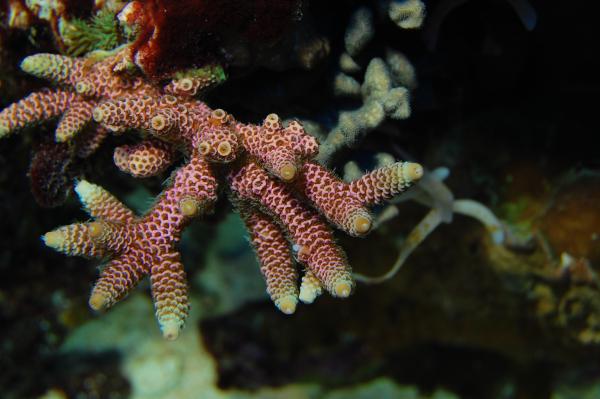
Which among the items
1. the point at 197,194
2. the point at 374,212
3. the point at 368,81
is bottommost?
the point at 374,212

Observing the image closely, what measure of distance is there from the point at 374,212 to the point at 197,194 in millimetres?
1158

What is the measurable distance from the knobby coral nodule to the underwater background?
23 cm

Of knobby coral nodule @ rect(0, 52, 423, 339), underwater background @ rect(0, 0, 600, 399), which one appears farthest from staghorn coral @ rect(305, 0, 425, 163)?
knobby coral nodule @ rect(0, 52, 423, 339)

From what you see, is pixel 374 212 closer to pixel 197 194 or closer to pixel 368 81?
pixel 368 81

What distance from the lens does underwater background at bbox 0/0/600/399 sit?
7.47 ft

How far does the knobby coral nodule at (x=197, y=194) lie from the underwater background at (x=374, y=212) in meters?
0.23

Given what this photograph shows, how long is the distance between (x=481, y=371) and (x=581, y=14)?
3224 mm

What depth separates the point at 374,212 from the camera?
274cm

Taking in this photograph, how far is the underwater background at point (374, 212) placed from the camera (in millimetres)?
2277

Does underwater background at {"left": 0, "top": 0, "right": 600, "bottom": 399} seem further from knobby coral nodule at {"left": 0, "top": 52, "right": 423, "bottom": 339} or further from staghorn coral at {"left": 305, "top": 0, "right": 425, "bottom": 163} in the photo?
knobby coral nodule at {"left": 0, "top": 52, "right": 423, "bottom": 339}

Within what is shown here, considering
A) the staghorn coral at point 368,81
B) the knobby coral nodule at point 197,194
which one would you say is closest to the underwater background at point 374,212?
the staghorn coral at point 368,81

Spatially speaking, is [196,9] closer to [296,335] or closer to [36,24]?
[36,24]

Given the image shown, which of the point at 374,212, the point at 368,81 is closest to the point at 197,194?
the point at 368,81

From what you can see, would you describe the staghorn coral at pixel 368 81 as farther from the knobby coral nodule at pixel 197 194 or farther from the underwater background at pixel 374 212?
the knobby coral nodule at pixel 197 194
